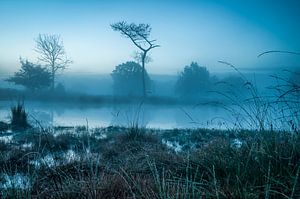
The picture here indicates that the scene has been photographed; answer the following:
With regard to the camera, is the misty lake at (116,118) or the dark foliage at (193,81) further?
the dark foliage at (193,81)

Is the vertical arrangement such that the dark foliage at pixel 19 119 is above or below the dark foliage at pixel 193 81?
below

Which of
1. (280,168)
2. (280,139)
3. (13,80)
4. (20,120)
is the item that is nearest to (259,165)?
(280,168)

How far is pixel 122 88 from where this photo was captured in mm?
48500

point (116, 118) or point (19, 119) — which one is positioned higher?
point (116, 118)

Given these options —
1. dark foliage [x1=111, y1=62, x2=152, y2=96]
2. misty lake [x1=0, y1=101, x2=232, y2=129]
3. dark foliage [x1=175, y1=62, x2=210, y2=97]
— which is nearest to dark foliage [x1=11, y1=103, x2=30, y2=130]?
misty lake [x1=0, y1=101, x2=232, y2=129]

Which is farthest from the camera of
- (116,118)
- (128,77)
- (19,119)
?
(128,77)

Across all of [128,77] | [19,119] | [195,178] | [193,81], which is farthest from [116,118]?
[193,81]

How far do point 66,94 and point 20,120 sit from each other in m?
24.8

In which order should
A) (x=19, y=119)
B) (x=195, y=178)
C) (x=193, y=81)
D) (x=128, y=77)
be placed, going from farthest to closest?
(x=193, y=81) → (x=128, y=77) → (x=19, y=119) → (x=195, y=178)

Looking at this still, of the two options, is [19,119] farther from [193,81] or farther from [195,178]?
[193,81]

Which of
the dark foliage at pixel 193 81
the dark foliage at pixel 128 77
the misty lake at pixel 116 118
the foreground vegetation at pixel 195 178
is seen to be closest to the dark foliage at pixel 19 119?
the misty lake at pixel 116 118

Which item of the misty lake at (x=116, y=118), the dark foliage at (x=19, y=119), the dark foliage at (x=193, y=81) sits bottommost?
the misty lake at (x=116, y=118)

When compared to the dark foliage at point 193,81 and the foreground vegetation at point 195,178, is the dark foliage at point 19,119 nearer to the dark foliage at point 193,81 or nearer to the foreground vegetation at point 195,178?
the foreground vegetation at point 195,178

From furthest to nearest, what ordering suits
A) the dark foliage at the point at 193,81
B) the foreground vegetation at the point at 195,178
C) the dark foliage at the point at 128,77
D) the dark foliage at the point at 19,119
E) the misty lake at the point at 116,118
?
the dark foliage at the point at 193,81
the dark foliage at the point at 128,77
the misty lake at the point at 116,118
the dark foliage at the point at 19,119
the foreground vegetation at the point at 195,178
